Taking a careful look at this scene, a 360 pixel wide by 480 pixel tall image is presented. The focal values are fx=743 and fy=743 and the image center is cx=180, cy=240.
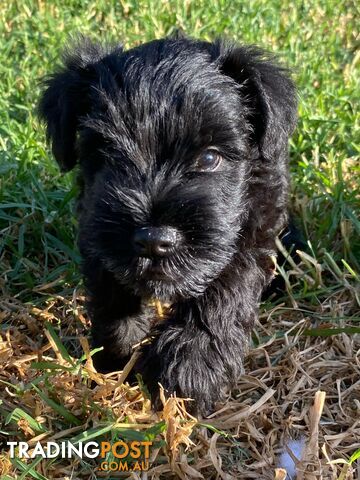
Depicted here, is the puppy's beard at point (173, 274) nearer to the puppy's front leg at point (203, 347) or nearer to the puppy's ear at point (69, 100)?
the puppy's front leg at point (203, 347)

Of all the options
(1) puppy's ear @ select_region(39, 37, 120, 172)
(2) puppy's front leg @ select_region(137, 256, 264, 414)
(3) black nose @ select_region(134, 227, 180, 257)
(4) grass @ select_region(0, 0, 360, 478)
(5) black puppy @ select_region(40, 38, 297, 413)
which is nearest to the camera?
(3) black nose @ select_region(134, 227, 180, 257)

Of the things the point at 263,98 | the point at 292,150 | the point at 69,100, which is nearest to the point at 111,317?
the point at 69,100

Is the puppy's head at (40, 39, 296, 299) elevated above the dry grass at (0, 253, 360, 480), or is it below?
above

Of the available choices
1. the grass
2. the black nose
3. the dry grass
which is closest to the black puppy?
the black nose

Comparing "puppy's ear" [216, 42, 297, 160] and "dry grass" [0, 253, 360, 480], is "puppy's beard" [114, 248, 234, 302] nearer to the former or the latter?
"dry grass" [0, 253, 360, 480]

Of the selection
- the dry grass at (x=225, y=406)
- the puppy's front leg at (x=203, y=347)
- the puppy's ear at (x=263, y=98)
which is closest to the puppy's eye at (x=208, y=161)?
the puppy's ear at (x=263, y=98)

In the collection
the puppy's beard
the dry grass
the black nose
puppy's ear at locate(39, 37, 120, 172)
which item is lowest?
the dry grass

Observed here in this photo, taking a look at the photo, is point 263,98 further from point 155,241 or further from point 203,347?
point 203,347
